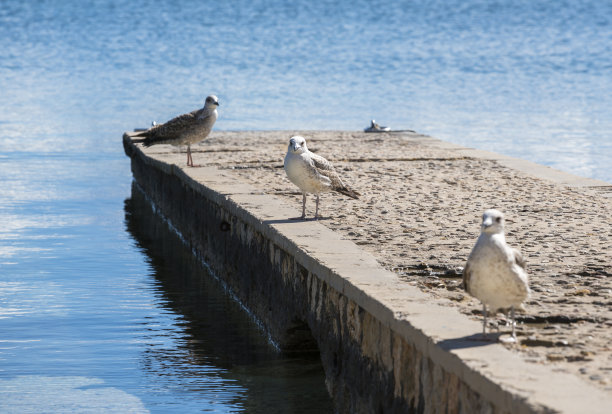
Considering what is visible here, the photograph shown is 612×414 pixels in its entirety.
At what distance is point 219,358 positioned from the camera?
957 cm

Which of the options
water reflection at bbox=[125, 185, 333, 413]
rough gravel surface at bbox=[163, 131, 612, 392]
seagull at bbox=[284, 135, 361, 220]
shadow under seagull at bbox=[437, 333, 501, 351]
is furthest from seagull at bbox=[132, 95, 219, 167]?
shadow under seagull at bbox=[437, 333, 501, 351]

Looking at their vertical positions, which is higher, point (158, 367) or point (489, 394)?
point (489, 394)

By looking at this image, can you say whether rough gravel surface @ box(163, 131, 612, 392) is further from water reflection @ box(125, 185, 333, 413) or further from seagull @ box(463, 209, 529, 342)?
water reflection @ box(125, 185, 333, 413)

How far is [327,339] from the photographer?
26.2 feet

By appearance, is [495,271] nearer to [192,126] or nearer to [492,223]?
[492,223]

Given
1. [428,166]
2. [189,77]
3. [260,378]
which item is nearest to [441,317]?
[260,378]

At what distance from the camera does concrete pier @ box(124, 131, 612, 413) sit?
5.66 m

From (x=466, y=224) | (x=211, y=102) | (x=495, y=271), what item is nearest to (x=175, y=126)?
(x=211, y=102)

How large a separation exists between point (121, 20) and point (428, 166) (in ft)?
170

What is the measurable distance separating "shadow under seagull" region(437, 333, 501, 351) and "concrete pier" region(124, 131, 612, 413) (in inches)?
0.6

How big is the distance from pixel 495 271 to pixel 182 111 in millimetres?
22164

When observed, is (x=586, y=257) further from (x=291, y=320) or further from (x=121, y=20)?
(x=121, y=20)

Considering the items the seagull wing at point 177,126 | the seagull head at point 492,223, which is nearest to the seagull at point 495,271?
the seagull head at point 492,223

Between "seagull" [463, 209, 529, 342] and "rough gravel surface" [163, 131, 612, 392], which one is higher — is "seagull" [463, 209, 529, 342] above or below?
above
